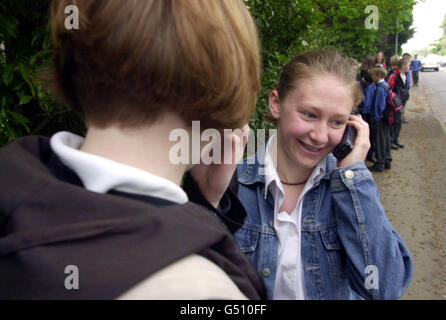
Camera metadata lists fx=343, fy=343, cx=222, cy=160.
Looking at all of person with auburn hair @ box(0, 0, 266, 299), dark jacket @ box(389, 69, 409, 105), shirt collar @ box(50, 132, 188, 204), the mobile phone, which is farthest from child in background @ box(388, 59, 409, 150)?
shirt collar @ box(50, 132, 188, 204)

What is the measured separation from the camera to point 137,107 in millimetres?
765

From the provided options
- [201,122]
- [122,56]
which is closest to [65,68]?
[122,56]

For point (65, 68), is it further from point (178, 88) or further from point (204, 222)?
point (204, 222)

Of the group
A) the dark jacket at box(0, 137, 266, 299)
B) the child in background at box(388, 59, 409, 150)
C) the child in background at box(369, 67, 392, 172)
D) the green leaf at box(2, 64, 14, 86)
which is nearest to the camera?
the dark jacket at box(0, 137, 266, 299)

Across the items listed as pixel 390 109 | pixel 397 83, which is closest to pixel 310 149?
pixel 390 109

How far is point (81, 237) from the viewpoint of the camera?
0.61 m

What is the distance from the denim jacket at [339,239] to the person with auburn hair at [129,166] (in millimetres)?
642

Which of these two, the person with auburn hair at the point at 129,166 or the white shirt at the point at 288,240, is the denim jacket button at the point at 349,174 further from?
the person with auburn hair at the point at 129,166

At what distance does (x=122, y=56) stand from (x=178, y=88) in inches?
5.2

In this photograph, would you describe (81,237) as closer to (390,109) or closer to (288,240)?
(288,240)

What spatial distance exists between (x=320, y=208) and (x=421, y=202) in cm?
449

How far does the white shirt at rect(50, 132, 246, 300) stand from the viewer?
592 mm

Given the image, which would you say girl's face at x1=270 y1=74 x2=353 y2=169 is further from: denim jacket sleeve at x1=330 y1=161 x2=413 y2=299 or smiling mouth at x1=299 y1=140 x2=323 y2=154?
denim jacket sleeve at x1=330 y1=161 x2=413 y2=299
